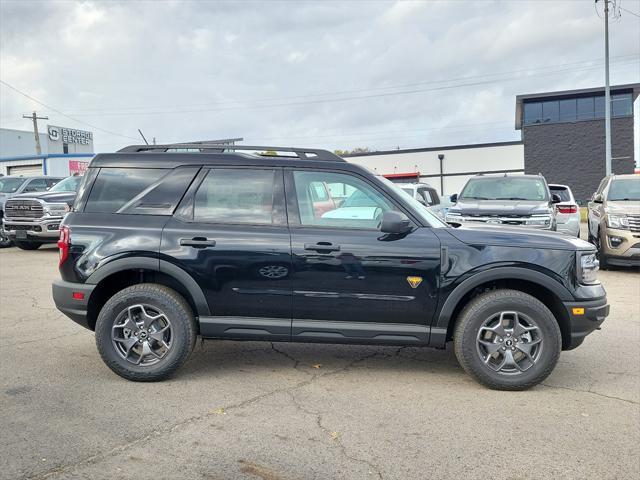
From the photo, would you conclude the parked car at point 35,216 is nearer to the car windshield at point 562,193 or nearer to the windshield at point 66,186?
the windshield at point 66,186

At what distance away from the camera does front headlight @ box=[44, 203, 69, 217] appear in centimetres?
1252

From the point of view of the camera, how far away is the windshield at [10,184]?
52.1 feet

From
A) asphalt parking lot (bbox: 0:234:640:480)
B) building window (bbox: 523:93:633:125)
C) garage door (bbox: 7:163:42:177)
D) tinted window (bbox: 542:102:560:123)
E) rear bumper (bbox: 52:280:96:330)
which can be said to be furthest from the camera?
garage door (bbox: 7:163:42:177)

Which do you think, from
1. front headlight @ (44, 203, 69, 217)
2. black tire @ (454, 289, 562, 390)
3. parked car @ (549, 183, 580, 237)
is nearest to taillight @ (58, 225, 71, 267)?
black tire @ (454, 289, 562, 390)

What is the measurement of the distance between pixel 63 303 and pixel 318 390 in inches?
88.7

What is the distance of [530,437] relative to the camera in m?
3.53

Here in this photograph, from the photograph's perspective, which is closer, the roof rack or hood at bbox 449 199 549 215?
the roof rack

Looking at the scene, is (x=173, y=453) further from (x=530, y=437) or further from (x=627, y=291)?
(x=627, y=291)

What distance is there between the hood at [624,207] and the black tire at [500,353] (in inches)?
262

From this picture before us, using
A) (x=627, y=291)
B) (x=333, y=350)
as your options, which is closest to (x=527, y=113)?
(x=627, y=291)

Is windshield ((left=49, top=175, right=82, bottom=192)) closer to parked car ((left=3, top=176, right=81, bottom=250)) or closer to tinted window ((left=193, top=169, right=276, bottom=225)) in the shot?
parked car ((left=3, top=176, right=81, bottom=250))

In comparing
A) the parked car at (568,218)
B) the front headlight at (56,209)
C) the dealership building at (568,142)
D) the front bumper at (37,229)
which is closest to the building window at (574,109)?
the dealership building at (568,142)

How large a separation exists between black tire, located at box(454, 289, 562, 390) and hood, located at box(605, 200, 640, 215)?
21.8ft

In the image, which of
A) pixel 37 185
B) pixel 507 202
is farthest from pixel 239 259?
pixel 37 185
